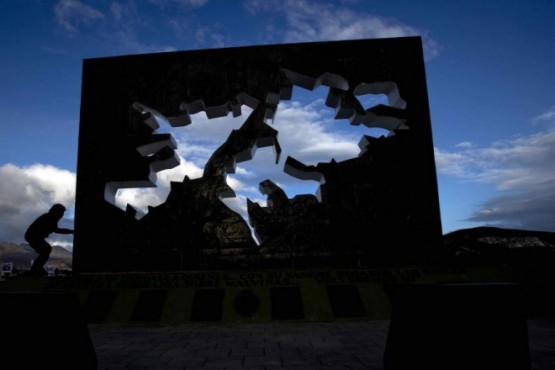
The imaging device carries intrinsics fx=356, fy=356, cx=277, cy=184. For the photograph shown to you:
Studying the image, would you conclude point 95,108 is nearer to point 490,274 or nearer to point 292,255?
point 292,255

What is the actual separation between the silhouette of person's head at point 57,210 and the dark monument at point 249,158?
1.33 ft

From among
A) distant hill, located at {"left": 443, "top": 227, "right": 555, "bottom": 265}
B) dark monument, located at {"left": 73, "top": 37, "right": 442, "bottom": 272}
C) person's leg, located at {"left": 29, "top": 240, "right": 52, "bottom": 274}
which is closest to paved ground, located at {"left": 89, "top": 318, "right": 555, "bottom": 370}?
distant hill, located at {"left": 443, "top": 227, "right": 555, "bottom": 265}

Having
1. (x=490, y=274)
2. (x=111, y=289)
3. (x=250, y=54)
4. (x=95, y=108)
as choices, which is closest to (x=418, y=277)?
(x=490, y=274)

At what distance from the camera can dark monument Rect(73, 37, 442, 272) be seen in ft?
26.8

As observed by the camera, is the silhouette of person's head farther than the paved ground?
Yes

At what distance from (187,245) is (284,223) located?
2300 mm

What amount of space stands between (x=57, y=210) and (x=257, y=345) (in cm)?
639

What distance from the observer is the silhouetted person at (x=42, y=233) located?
782 centimetres

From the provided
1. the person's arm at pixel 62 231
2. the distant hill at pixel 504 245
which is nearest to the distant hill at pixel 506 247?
the distant hill at pixel 504 245

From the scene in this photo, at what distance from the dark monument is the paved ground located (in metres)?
2.45

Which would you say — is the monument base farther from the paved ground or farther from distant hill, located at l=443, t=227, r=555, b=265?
distant hill, located at l=443, t=227, r=555, b=265

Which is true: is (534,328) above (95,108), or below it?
below

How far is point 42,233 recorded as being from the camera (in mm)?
7969

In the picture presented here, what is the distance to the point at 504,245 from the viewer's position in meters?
8.06
